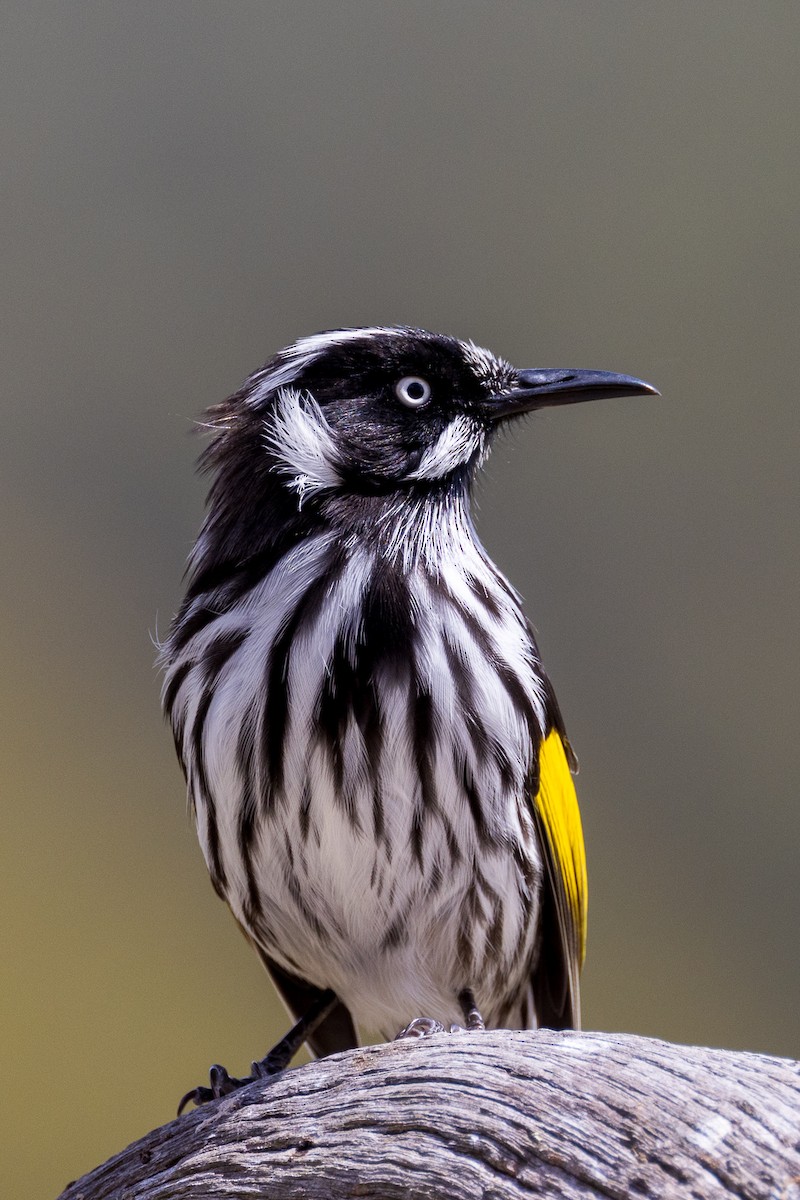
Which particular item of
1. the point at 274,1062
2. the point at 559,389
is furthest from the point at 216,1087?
the point at 559,389

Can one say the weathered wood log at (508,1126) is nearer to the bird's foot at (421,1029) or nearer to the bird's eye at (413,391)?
the bird's foot at (421,1029)

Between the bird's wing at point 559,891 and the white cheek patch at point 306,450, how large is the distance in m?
0.60

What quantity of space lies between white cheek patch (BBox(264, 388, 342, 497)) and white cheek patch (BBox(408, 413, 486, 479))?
0.14 m

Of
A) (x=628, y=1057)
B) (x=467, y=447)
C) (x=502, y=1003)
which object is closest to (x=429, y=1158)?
(x=628, y=1057)

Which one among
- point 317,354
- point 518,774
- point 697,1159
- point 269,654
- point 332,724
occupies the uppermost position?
point 317,354

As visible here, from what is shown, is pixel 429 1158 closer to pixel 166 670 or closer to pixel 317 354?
pixel 166 670

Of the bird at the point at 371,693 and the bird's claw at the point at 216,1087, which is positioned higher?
the bird at the point at 371,693

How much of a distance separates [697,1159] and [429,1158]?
0.99ft

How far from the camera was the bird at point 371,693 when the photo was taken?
1.91 meters

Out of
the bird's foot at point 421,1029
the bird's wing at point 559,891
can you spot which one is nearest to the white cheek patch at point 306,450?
the bird's wing at point 559,891

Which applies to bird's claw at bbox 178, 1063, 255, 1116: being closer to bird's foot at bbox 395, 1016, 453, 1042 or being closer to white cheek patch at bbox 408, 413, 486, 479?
bird's foot at bbox 395, 1016, 453, 1042

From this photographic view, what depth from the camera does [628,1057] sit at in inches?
57.2

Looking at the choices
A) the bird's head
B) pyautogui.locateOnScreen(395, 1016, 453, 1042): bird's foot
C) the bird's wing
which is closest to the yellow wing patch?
the bird's wing

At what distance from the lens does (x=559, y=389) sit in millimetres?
2303
